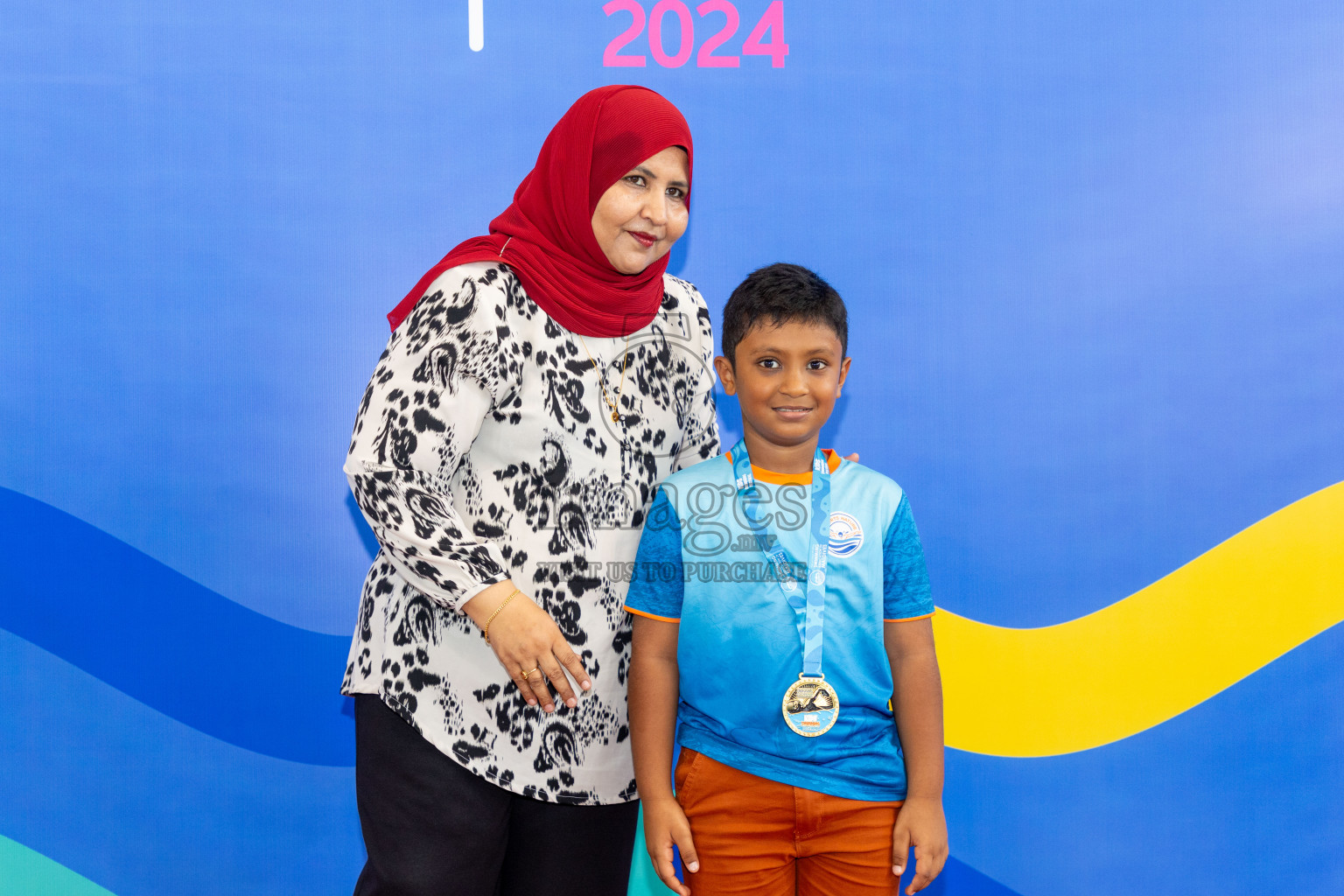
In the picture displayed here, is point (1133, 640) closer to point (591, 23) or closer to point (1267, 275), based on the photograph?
point (1267, 275)

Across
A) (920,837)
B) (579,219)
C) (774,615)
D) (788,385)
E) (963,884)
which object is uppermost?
(579,219)

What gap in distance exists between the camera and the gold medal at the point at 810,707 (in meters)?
1.24

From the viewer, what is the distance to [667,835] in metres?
1.26

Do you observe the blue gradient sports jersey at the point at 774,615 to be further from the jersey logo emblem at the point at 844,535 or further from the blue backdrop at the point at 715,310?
the blue backdrop at the point at 715,310

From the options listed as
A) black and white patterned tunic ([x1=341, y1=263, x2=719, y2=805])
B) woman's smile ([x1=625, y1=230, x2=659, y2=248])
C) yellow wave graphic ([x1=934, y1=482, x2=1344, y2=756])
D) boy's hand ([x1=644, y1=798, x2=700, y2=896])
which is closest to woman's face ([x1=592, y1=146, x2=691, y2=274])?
woman's smile ([x1=625, y1=230, x2=659, y2=248])

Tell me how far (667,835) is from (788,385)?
623mm

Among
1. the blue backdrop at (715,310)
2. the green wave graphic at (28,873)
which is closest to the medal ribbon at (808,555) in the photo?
the blue backdrop at (715,310)

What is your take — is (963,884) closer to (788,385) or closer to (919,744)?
(919,744)

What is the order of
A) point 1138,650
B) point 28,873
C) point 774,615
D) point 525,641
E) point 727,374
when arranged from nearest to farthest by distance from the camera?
1. point 525,641
2. point 774,615
3. point 727,374
4. point 28,873
5. point 1138,650

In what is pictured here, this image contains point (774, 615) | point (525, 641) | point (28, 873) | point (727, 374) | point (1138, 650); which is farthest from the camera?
point (1138, 650)

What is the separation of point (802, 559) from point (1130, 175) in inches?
51.7

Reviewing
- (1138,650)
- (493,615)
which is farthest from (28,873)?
(1138,650)

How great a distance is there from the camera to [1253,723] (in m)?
2.03

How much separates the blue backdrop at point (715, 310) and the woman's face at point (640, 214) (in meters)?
0.71
